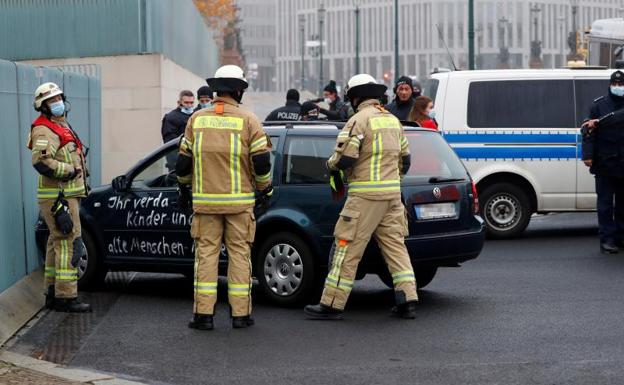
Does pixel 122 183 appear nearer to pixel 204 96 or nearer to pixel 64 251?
pixel 64 251

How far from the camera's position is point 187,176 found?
32.2ft

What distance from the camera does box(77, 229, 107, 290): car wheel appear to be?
38.8 feet

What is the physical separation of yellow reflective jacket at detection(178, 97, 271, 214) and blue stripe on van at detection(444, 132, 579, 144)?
22.5 feet

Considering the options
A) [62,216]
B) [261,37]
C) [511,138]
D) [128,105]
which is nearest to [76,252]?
[62,216]

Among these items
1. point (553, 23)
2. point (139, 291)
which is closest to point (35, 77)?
point (139, 291)

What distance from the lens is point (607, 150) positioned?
47.1 ft

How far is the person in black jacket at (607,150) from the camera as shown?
1433 centimetres

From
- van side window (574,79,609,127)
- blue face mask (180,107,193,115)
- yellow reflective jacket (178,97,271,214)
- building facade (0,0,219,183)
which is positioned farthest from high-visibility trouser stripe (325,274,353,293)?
building facade (0,0,219,183)

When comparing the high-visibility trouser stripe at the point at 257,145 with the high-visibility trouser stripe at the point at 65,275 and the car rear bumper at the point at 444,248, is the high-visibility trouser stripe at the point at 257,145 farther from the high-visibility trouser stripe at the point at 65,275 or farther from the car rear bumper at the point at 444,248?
the high-visibility trouser stripe at the point at 65,275

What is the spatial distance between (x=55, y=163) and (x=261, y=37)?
18273 cm

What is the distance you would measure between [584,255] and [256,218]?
190 inches

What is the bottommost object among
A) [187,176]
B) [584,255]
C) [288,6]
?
[584,255]

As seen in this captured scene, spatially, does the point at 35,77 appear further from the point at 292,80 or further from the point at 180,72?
the point at 292,80

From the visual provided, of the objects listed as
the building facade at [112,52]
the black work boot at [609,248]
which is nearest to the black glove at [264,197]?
the black work boot at [609,248]
